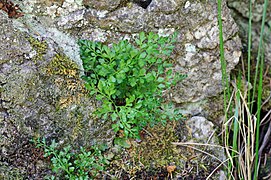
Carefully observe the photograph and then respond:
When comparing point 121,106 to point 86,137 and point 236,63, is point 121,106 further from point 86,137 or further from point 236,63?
point 236,63

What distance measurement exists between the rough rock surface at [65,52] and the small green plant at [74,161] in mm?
54

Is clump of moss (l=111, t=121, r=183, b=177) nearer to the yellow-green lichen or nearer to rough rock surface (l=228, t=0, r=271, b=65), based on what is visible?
the yellow-green lichen

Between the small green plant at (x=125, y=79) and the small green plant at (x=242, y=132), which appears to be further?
the small green plant at (x=242, y=132)

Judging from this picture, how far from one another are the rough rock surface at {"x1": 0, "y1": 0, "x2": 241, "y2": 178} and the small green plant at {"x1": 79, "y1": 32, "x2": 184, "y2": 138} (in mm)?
84

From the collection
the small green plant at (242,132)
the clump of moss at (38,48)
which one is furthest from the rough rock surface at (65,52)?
the small green plant at (242,132)

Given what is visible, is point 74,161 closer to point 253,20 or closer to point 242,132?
point 242,132

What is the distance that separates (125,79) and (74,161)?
416 mm

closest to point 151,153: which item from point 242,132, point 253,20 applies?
point 242,132

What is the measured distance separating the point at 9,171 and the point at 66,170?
237mm

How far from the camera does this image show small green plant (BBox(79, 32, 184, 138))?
168cm

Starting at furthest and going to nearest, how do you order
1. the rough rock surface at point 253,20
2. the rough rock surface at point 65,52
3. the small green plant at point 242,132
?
the rough rock surface at point 253,20
the small green plant at point 242,132
the rough rock surface at point 65,52

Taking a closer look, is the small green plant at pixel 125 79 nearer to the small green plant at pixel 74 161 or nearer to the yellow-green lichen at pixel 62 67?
the yellow-green lichen at pixel 62 67

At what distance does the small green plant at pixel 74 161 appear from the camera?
1688 millimetres

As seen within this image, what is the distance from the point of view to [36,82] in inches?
66.1
